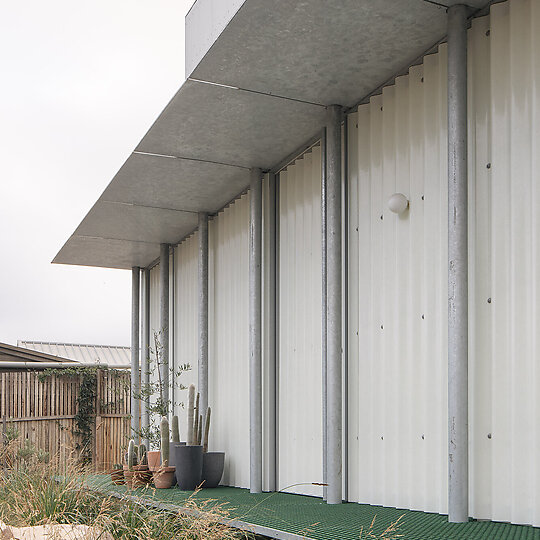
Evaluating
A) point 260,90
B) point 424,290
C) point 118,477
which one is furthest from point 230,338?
point 424,290

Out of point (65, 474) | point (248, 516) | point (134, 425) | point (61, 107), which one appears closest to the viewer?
point (248, 516)

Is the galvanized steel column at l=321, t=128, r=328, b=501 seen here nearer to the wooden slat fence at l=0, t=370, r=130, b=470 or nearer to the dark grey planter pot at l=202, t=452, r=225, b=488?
the dark grey planter pot at l=202, t=452, r=225, b=488

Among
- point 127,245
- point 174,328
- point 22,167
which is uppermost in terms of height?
point 22,167

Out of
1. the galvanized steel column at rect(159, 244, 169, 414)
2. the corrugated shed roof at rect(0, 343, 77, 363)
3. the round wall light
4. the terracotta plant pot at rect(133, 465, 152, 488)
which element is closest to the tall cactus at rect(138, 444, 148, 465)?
the terracotta plant pot at rect(133, 465, 152, 488)

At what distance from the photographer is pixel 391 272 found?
5156 mm

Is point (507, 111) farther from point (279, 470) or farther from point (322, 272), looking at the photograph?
point (279, 470)

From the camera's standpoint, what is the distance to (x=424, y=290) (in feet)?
15.7

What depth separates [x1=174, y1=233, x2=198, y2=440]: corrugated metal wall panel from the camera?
31.2 ft

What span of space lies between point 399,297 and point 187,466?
9.88 feet

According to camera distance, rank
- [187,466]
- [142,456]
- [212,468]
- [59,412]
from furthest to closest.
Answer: [59,412], [142,456], [212,468], [187,466]

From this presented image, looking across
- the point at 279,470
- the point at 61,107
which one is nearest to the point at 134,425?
the point at 279,470

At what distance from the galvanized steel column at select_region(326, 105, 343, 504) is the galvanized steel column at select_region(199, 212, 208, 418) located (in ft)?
9.70

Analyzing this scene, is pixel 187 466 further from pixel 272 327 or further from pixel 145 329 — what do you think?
pixel 145 329

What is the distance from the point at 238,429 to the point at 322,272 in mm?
2549
